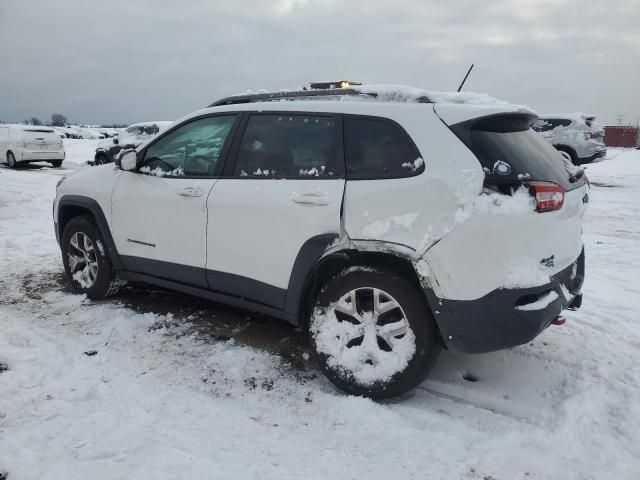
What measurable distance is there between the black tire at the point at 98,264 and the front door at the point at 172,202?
262mm

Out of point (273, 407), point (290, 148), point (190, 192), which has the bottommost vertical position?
point (273, 407)

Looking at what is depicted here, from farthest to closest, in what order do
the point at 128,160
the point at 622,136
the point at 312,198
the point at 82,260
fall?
1. the point at 622,136
2. the point at 82,260
3. the point at 128,160
4. the point at 312,198

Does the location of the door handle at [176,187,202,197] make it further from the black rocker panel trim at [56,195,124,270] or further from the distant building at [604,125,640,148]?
the distant building at [604,125,640,148]

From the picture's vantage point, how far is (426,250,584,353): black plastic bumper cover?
2648 mm

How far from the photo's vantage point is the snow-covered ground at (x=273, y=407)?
243cm

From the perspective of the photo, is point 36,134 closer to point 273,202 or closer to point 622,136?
point 273,202

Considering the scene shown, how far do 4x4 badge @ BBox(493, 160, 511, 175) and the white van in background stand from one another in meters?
18.1

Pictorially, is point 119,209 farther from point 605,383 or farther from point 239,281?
point 605,383

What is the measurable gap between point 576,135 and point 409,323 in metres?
14.0

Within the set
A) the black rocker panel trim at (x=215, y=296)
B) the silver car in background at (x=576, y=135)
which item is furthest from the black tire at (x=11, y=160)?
the silver car in background at (x=576, y=135)

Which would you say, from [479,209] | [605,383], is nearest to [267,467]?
[479,209]

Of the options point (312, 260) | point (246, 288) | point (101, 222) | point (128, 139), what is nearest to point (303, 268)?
point (312, 260)

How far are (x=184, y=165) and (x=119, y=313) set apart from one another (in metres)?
1.42

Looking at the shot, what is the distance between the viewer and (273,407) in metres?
2.95
